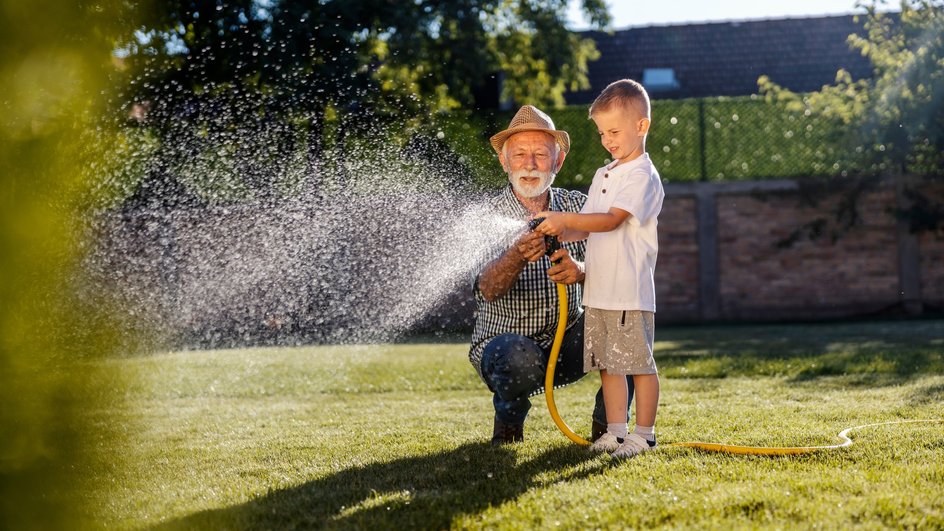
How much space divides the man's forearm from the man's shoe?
0.50 m

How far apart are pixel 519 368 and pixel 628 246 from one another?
24.3 inches

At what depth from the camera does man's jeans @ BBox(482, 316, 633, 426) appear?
3717 millimetres

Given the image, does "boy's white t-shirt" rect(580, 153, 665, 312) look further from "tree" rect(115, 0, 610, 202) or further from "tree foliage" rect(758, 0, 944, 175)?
"tree foliage" rect(758, 0, 944, 175)

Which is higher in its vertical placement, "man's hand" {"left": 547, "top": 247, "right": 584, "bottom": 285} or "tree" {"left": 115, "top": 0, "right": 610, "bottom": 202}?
"tree" {"left": 115, "top": 0, "right": 610, "bottom": 202}

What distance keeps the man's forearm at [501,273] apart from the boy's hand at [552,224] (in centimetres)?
18

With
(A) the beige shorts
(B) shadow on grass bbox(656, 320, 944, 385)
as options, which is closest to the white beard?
(A) the beige shorts

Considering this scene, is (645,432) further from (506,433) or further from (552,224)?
(552,224)

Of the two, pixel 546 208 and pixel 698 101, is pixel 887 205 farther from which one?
pixel 546 208

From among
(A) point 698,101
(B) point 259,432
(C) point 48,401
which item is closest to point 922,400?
(B) point 259,432

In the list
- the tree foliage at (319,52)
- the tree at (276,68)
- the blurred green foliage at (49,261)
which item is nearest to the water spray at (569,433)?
the blurred green foliage at (49,261)

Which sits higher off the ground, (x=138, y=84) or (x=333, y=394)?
(x=138, y=84)

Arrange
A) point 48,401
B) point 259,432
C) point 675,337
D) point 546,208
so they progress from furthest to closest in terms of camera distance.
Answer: point 675,337
point 48,401
point 259,432
point 546,208

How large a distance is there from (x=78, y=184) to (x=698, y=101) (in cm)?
834

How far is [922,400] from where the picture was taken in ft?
15.9
